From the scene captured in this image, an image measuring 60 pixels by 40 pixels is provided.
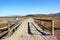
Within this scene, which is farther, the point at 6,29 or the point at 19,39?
the point at 6,29

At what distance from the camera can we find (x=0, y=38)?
8.62m

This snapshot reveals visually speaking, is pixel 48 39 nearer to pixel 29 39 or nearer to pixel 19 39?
pixel 29 39

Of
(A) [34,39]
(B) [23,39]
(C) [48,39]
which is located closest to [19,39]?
(B) [23,39]

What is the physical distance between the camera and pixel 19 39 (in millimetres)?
8734

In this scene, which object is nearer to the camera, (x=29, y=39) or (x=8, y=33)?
(x=29, y=39)

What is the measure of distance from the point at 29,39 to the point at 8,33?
5.23 feet

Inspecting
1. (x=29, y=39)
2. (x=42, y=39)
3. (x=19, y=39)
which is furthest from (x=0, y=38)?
(x=42, y=39)

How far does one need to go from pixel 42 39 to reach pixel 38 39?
0.77 feet

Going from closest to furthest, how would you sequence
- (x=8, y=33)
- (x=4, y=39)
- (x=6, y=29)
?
(x=4, y=39) < (x=8, y=33) < (x=6, y=29)

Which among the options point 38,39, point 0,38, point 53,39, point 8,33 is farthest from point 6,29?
point 53,39

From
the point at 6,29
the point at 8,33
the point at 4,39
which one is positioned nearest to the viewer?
the point at 4,39

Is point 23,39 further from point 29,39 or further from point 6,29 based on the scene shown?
point 6,29

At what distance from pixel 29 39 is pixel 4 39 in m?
1.41

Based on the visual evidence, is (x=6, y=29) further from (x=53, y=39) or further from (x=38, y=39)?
(x=53, y=39)
